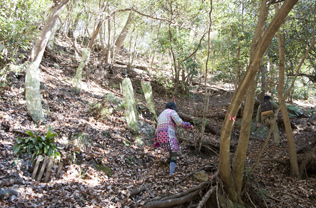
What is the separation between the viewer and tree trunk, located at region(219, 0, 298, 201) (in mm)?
3039

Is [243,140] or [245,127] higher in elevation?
[245,127]

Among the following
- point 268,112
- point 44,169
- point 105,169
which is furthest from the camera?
point 268,112

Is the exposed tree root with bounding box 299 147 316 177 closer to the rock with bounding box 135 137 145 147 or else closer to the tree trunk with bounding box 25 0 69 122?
the rock with bounding box 135 137 145 147

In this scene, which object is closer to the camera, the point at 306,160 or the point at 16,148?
the point at 16,148

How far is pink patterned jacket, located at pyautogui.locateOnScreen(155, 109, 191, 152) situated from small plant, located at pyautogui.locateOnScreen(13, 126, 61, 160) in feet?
8.08

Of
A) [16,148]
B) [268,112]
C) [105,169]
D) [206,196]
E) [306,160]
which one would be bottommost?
[105,169]

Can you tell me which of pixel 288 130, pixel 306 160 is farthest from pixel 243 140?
pixel 306 160

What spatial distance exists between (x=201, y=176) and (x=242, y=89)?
2260 mm

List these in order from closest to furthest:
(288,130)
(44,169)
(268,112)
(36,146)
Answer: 1. (44,169)
2. (36,146)
3. (288,130)
4. (268,112)

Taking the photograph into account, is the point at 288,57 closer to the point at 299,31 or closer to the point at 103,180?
the point at 299,31

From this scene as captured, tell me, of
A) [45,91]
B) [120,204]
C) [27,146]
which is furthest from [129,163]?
[45,91]

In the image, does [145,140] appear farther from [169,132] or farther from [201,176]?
[201,176]

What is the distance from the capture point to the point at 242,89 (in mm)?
3451

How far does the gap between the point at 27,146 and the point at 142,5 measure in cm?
912
